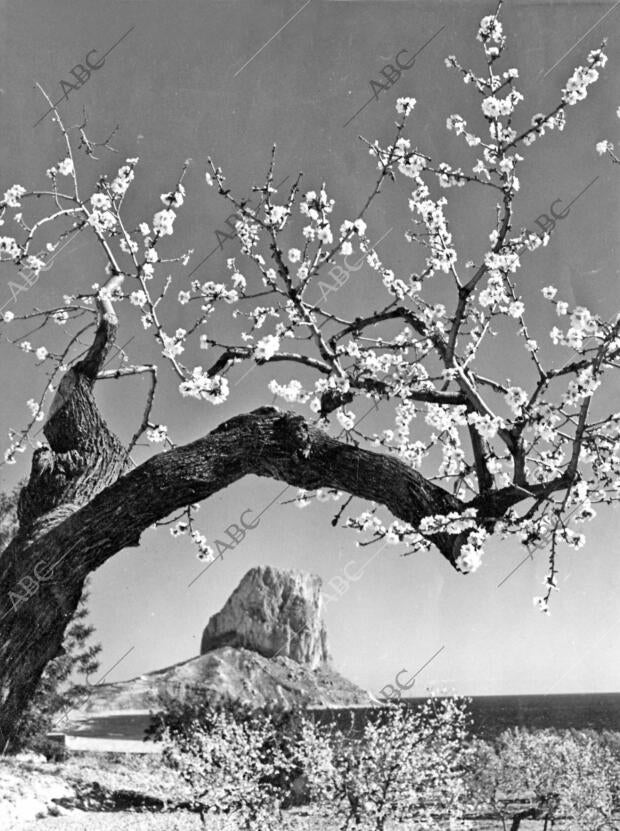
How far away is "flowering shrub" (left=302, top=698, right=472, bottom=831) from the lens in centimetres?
713

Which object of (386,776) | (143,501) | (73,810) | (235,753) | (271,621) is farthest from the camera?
(271,621)

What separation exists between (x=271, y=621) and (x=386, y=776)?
29.1 metres

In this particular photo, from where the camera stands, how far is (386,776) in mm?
7262

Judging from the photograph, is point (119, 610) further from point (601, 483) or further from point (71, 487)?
point (601, 483)

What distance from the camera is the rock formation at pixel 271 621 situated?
2902 centimetres

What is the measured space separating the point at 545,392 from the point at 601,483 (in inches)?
14.4

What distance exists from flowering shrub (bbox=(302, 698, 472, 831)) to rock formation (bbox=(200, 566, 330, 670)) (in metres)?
17.6

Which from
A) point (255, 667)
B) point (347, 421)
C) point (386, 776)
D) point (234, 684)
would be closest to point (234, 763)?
point (386, 776)

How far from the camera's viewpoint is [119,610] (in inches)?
434

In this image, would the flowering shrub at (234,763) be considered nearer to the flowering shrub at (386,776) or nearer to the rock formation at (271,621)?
the flowering shrub at (386,776)

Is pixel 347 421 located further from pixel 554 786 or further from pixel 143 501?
pixel 554 786

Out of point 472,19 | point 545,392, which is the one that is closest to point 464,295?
point 545,392

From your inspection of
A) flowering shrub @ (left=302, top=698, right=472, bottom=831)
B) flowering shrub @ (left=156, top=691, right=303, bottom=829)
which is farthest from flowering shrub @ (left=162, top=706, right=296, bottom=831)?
flowering shrub @ (left=302, top=698, right=472, bottom=831)

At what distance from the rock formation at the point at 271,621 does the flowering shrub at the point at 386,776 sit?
17630mm
